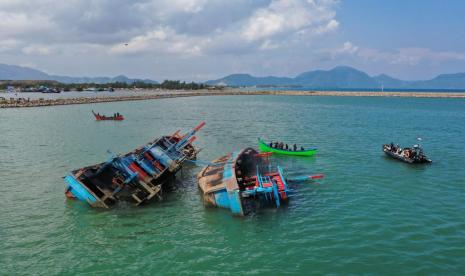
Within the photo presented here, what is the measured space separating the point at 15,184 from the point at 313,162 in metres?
28.8

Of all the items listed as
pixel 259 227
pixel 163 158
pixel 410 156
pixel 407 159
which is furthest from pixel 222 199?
pixel 410 156

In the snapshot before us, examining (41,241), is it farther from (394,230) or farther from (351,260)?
(394,230)

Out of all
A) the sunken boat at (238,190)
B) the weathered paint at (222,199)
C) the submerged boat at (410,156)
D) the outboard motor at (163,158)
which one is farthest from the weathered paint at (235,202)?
the submerged boat at (410,156)

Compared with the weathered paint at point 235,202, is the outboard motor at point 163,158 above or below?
above

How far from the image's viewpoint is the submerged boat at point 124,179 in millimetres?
25722

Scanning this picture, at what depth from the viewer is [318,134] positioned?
6222 centimetres

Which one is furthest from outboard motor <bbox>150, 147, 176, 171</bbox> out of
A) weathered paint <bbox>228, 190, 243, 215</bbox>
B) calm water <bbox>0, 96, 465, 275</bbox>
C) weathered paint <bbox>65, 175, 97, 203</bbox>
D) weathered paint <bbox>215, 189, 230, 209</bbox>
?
weathered paint <bbox>228, 190, 243, 215</bbox>

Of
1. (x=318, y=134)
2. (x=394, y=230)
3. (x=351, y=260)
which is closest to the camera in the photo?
(x=351, y=260)

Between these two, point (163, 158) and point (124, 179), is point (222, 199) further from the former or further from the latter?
point (163, 158)

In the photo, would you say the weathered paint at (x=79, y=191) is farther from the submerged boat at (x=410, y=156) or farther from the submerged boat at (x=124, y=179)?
the submerged boat at (x=410, y=156)

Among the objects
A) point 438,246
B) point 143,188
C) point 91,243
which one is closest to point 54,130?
point 143,188

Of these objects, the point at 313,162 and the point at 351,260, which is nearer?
the point at 351,260

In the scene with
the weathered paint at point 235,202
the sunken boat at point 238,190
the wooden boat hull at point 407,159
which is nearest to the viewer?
the weathered paint at point 235,202

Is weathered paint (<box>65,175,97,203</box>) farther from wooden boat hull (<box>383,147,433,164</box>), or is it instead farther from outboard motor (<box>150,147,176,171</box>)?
wooden boat hull (<box>383,147,433,164</box>)
